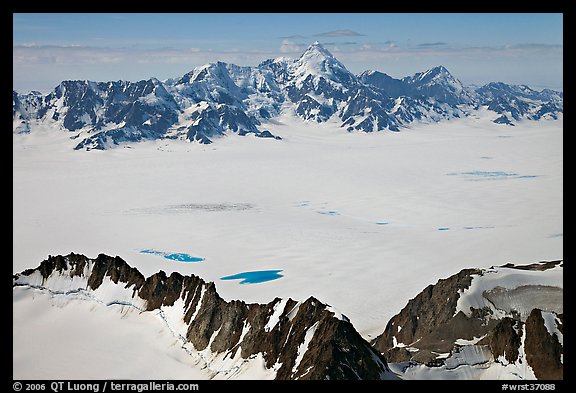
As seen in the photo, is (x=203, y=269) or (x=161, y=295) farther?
(x=203, y=269)

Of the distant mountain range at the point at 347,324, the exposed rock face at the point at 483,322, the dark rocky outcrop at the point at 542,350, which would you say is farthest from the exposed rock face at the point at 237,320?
the dark rocky outcrop at the point at 542,350

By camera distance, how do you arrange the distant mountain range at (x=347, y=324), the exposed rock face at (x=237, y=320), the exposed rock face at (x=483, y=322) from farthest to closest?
the exposed rock face at (x=483, y=322) < the distant mountain range at (x=347, y=324) < the exposed rock face at (x=237, y=320)

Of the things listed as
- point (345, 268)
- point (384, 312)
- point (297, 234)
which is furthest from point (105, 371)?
point (297, 234)

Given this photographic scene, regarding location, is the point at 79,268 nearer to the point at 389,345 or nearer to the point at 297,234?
the point at 389,345

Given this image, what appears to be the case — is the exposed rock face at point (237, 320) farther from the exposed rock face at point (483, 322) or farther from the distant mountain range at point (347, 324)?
the exposed rock face at point (483, 322)

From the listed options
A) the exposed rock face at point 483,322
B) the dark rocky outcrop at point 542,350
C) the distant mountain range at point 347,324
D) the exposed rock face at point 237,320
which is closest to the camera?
the exposed rock face at point 237,320

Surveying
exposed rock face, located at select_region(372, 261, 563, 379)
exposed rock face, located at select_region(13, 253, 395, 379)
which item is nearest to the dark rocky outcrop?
exposed rock face, located at select_region(372, 261, 563, 379)

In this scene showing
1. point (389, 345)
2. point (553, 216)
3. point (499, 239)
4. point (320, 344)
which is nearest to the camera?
point (320, 344)
